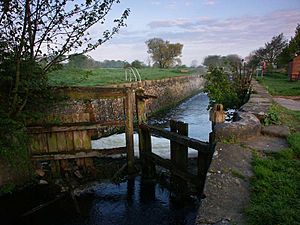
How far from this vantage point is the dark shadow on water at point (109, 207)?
216 inches

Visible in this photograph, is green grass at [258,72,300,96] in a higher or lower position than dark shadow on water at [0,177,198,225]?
higher

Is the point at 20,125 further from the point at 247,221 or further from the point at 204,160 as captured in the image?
the point at 247,221

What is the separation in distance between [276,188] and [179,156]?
10.3ft

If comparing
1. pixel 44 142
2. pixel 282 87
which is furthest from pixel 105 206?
pixel 282 87

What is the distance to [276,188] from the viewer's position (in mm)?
3145

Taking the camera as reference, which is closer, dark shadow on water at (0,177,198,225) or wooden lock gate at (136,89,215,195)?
wooden lock gate at (136,89,215,195)

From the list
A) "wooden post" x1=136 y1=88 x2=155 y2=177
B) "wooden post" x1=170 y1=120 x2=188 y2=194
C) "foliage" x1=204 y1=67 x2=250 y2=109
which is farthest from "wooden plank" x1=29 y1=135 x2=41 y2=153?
"foliage" x1=204 y1=67 x2=250 y2=109

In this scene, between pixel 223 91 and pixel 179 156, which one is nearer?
pixel 179 156

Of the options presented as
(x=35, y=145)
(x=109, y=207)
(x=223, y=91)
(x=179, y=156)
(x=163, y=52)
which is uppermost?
(x=163, y=52)

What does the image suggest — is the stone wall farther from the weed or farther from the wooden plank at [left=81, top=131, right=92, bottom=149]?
the weed

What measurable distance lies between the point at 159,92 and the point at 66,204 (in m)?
19.2

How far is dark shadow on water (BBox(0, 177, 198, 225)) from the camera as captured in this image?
18.0 ft

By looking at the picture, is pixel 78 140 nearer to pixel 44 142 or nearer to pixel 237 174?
pixel 44 142

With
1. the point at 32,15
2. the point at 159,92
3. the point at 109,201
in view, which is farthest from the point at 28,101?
the point at 159,92
